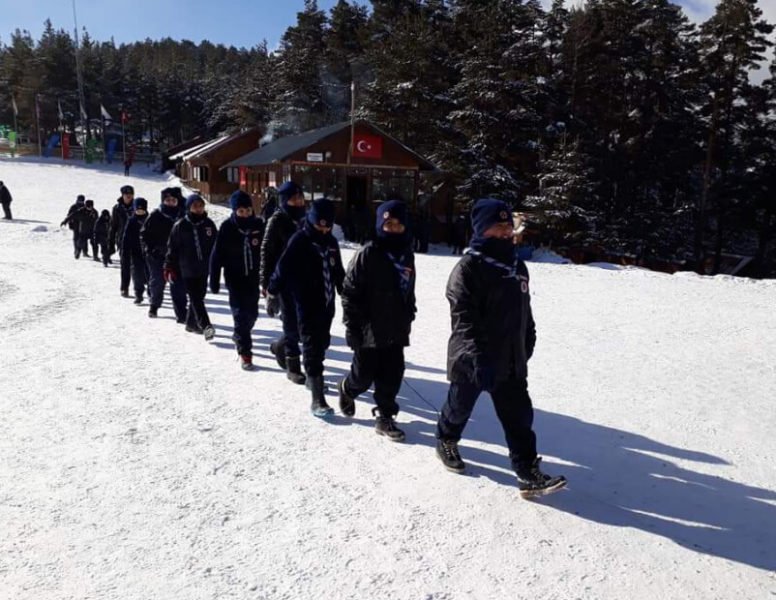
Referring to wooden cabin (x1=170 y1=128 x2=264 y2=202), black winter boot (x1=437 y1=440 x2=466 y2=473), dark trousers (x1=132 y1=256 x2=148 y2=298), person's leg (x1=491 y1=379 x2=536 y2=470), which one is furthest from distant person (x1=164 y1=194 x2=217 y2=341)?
wooden cabin (x1=170 y1=128 x2=264 y2=202)

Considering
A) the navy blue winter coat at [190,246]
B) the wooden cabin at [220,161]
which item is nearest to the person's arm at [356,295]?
the navy blue winter coat at [190,246]

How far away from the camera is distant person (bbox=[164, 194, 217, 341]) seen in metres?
6.94

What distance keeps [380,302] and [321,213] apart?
1.01 m

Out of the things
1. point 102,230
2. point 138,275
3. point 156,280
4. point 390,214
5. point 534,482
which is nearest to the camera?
point 534,482

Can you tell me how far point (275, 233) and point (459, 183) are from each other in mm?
22276

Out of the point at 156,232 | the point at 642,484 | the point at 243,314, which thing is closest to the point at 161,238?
the point at 156,232

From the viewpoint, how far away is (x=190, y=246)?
6.94m

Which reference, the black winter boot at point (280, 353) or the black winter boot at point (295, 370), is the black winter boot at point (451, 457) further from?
the black winter boot at point (280, 353)

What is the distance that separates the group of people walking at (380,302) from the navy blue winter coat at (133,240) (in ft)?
→ 6.69

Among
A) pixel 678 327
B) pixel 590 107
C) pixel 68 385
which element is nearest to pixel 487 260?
pixel 68 385

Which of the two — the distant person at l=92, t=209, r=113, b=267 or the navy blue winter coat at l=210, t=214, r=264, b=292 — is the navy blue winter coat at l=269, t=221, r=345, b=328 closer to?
the navy blue winter coat at l=210, t=214, r=264, b=292

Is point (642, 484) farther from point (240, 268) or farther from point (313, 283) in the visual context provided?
point (240, 268)

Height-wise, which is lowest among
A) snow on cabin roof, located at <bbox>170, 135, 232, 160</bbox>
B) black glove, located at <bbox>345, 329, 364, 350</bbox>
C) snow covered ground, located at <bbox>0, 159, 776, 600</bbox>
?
snow covered ground, located at <bbox>0, 159, 776, 600</bbox>

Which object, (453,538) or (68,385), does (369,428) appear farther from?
(68,385)
